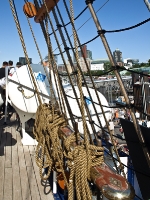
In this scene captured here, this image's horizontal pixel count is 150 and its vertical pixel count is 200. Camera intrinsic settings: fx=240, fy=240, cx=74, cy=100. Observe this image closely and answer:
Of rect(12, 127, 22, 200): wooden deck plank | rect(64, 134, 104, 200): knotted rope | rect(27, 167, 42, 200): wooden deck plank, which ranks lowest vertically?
rect(27, 167, 42, 200): wooden deck plank

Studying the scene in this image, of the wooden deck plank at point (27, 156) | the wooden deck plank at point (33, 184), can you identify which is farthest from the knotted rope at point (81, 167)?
the wooden deck plank at point (27, 156)

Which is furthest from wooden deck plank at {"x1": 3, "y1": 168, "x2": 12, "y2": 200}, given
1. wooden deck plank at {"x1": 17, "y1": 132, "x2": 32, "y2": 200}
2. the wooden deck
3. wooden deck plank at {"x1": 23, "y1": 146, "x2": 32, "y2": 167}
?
wooden deck plank at {"x1": 23, "y1": 146, "x2": 32, "y2": 167}

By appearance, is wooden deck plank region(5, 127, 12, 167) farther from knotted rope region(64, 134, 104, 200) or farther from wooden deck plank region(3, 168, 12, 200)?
knotted rope region(64, 134, 104, 200)

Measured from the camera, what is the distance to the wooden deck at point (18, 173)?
8.42ft

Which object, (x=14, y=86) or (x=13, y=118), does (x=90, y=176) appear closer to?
(x=14, y=86)

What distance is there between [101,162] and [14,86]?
10.9 feet

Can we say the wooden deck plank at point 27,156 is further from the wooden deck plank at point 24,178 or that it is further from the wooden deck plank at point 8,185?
the wooden deck plank at point 8,185

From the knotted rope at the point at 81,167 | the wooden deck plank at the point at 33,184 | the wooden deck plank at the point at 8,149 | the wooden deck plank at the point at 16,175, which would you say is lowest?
the wooden deck plank at the point at 33,184

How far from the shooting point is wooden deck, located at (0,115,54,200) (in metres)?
2.57

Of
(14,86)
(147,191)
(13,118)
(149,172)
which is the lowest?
(147,191)

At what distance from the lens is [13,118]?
6035mm

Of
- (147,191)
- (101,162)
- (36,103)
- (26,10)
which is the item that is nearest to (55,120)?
(101,162)

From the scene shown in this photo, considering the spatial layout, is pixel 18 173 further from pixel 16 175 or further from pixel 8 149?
pixel 8 149

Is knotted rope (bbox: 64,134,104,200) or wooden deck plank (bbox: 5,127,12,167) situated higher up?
knotted rope (bbox: 64,134,104,200)
